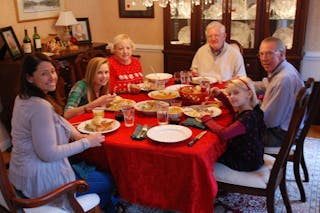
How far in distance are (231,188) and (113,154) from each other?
739mm

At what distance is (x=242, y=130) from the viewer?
1.93 m

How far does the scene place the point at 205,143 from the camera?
1.84m

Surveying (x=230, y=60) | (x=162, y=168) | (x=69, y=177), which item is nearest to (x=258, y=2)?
(x=230, y=60)

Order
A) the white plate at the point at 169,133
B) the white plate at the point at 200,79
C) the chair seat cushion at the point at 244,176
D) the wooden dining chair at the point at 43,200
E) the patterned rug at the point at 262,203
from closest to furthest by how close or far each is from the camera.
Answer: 1. the wooden dining chair at the point at 43,200
2. the white plate at the point at 169,133
3. the chair seat cushion at the point at 244,176
4. the patterned rug at the point at 262,203
5. the white plate at the point at 200,79

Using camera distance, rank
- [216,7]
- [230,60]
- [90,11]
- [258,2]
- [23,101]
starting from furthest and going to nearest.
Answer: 1. [90,11]
2. [216,7]
3. [258,2]
4. [230,60]
5. [23,101]

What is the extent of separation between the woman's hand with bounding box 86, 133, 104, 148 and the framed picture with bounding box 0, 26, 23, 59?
201 cm

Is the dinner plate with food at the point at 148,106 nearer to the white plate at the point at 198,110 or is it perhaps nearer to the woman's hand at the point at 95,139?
the white plate at the point at 198,110

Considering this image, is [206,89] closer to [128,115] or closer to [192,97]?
[192,97]

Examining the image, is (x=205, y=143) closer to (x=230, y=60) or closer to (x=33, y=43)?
(x=230, y=60)

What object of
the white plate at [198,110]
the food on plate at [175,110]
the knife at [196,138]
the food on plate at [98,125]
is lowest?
the knife at [196,138]

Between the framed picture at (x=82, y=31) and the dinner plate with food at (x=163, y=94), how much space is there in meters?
2.16

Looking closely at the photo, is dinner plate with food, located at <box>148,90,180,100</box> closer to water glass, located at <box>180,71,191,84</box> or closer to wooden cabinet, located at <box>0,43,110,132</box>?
water glass, located at <box>180,71,191,84</box>

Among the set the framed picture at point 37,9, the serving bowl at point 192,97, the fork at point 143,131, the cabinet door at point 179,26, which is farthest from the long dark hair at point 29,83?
the cabinet door at point 179,26

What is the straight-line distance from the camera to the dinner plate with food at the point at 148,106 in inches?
89.0
